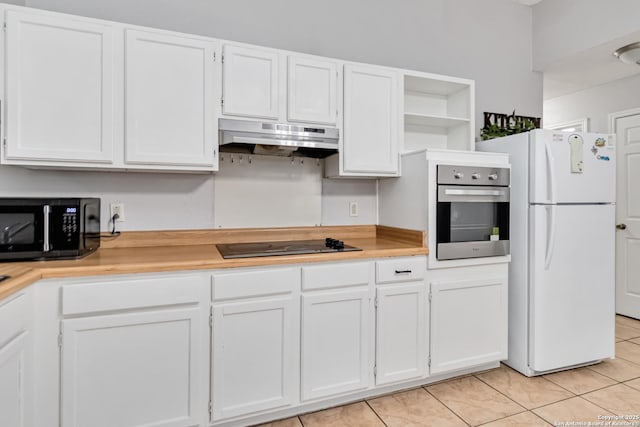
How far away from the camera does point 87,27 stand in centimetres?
188

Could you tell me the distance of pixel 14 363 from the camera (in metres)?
1.39

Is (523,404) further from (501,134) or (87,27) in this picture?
(87,27)

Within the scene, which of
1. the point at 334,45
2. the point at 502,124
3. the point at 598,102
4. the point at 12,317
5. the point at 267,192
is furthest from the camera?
the point at 598,102

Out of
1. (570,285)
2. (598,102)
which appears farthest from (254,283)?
(598,102)

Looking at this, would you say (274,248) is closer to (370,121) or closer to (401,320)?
(401,320)

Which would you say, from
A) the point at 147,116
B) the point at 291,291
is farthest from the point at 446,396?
the point at 147,116

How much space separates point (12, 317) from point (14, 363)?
186 mm

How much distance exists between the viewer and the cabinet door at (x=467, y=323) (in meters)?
2.35

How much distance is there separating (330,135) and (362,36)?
1.08 metres

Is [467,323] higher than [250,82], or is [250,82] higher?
[250,82]

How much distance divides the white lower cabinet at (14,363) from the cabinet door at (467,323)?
6.76 feet

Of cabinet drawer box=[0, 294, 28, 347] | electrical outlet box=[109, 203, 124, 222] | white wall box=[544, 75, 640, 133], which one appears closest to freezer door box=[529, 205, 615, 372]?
white wall box=[544, 75, 640, 133]

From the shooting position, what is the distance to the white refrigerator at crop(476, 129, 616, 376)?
2.45 meters

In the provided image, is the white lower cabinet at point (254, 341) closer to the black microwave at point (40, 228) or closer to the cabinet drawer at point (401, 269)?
the cabinet drawer at point (401, 269)
